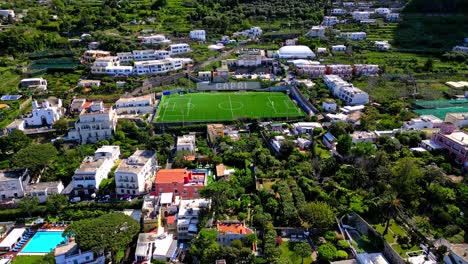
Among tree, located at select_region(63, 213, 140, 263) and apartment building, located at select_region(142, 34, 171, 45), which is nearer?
tree, located at select_region(63, 213, 140, 263)

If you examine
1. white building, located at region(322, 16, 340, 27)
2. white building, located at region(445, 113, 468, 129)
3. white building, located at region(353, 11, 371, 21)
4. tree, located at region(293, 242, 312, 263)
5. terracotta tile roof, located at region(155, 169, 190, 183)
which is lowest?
tree, located at region(293, 242, 312, 263)

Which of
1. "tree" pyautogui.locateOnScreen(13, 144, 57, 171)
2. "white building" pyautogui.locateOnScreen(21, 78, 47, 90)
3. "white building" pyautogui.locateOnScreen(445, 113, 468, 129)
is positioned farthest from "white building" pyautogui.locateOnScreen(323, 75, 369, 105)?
"white building" pyautogui.locateOnScreen(21, 78, 47, 90)

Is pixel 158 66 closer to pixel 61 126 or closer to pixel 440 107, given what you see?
pixel 61 126

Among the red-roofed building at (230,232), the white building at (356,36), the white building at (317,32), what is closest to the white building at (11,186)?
the red-roofed building at (230,232)

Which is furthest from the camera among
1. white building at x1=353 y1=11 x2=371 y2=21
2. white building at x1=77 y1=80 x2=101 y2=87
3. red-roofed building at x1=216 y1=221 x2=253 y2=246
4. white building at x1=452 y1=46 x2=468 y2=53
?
white building at x1=353 y1=11 x2=371 y2=21

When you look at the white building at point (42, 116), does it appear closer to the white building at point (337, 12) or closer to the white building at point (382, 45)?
the white building at point (382, 45)

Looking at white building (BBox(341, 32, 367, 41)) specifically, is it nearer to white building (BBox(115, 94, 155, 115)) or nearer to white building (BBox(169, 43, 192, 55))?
white building (BBox(169, 43, 192, 55))

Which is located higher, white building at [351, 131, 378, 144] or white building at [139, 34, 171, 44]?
white building at [139, 34, 171, 44]

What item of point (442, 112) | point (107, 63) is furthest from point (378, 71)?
point (107, 63)
